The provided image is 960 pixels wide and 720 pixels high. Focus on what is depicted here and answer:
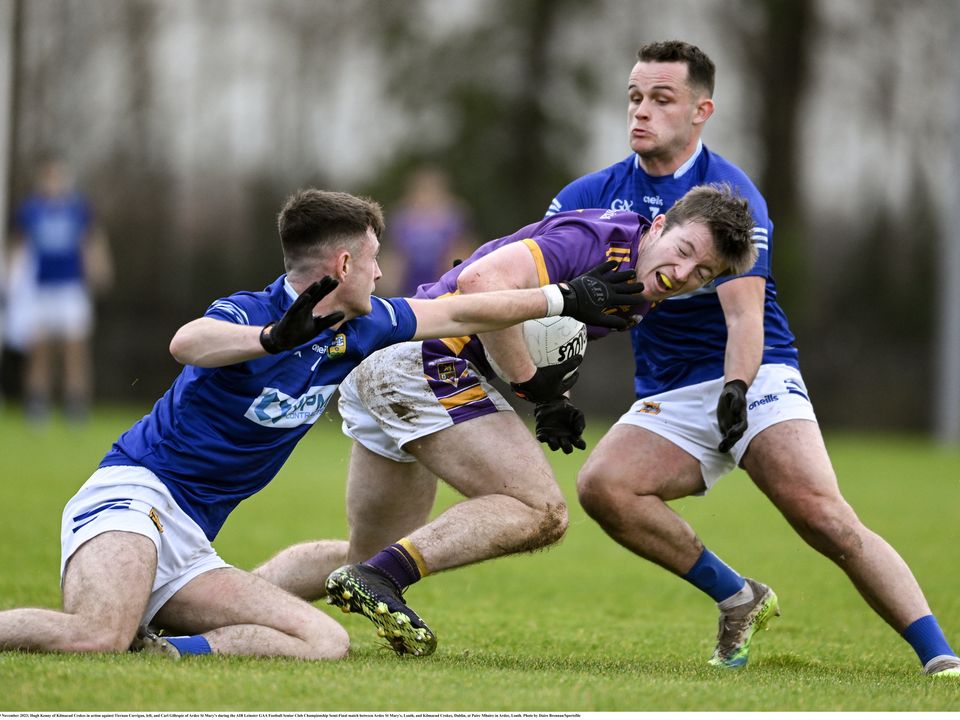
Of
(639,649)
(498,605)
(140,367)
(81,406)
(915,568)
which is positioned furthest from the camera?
(140,367)

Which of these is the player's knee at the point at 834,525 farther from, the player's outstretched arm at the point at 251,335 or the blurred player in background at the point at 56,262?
the blurred player in background at the point at 56,262

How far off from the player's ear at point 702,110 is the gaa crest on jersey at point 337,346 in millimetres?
1889

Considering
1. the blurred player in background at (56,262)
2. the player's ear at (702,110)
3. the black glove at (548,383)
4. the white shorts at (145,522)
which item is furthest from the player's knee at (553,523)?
the blurred player in background at (56,262)

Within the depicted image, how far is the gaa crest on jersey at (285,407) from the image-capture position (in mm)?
4871

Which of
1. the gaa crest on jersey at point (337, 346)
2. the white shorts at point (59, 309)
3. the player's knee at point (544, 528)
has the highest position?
the gaa crest on jersey at point (337, 346)

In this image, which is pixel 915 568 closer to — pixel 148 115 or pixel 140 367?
pixel 140 367

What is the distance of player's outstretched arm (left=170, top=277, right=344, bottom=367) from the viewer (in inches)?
174

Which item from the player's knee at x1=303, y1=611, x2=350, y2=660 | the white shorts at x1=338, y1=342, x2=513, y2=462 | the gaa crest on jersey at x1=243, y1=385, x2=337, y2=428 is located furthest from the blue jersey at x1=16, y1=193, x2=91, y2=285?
the player's knee at x1=303, y1=611, x2=350, y2=660

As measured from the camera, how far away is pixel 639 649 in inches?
221

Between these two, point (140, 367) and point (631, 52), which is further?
point (631, 52)

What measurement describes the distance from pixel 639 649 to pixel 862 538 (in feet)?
3.36

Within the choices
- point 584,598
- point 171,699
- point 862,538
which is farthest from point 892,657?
point 171,699

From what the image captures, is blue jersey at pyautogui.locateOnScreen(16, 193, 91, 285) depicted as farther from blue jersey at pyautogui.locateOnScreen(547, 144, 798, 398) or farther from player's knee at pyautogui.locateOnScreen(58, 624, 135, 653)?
player's knee at pyautogui.locateOnScreen(58, 624, 135, 653)

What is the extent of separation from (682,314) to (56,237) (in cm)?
1174
